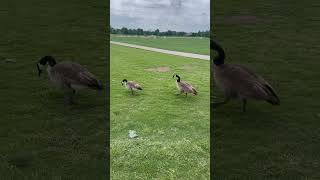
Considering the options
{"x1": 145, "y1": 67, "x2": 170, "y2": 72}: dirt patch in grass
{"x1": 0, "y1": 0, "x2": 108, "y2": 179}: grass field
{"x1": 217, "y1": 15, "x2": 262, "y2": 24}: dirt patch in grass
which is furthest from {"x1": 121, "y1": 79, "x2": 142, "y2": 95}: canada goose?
{"x1": 217, "y1": 15, "x2": 262, "y2": 24}: dirt patch in grass

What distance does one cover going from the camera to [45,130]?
6.17 m

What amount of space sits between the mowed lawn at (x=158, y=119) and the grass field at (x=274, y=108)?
307 mm

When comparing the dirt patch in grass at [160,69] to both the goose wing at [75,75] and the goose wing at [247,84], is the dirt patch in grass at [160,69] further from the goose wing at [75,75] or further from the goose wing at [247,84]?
the goose wing at [247,84]

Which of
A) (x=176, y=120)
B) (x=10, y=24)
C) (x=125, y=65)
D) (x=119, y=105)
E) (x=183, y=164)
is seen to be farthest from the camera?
(x=10, y=24)

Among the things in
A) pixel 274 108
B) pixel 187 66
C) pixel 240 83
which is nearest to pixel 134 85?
pixel 187 66

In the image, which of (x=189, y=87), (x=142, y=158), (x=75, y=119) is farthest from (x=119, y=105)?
(x=142, y=158)

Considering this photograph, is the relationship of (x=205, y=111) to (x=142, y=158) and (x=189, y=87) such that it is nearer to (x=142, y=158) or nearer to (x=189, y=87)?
(x=189, y=87)

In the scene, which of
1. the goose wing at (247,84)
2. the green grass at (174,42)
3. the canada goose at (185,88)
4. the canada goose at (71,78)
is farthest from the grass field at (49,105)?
the goose wing at (247,84)

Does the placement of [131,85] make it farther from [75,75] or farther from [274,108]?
[274,108]

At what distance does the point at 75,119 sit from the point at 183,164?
2.04 meters

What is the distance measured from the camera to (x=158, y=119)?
6297 millimetres

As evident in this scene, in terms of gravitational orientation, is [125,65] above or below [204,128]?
above

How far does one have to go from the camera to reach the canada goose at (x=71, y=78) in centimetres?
643

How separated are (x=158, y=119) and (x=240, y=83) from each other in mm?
1306
